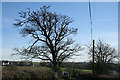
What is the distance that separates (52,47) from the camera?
21688mm

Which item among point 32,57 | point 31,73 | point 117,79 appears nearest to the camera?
point 117,79

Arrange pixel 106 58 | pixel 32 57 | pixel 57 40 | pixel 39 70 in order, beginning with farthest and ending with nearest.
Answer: pixel 106 58 → pixel 57 40 → pixel 32 57 → pixel 39 70

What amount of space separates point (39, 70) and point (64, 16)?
8.76 metres

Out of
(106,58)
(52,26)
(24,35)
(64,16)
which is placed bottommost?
(106,58)

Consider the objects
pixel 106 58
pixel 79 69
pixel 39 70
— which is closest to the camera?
pixel 39 70

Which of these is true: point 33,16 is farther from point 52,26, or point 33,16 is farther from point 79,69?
point 79,69

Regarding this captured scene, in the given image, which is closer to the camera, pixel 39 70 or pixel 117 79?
pixel 117 79

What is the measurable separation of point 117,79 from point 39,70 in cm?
1059

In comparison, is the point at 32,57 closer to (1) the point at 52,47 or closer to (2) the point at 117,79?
(1) the point at 52,47

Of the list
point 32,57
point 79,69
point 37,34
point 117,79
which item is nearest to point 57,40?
point 37,34

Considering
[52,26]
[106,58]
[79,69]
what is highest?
[52,26]

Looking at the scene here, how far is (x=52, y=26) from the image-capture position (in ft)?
72.4

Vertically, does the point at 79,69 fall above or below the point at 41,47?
below

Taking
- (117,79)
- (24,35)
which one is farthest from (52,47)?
(117,79)
